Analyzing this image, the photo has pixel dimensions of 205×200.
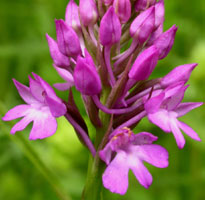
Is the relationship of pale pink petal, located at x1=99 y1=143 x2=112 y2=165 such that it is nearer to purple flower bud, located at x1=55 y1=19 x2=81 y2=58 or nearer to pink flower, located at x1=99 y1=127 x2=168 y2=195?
pink flower, located at x1=99 y1=127 x2=168 y2=195

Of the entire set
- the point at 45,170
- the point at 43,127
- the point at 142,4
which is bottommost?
the point at 45,170

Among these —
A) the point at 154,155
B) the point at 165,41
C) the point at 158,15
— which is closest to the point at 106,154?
the point at 154,155

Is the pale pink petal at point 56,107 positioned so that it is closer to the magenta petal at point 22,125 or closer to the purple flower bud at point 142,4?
the magenta petal at point 22,125

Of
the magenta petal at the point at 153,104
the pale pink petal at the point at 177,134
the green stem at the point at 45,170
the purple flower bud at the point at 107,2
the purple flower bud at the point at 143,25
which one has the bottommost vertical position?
the green stem at the point at 45,170

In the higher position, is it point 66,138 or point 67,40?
point 67,40

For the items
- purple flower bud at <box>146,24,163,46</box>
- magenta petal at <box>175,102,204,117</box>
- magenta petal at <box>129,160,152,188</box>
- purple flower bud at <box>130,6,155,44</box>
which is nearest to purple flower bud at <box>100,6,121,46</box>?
purple flower bud at <box>130,6,155,44</box>

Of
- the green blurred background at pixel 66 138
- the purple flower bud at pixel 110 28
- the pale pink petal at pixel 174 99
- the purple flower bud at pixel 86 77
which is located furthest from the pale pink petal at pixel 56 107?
the green blurred background at pixel 66 138

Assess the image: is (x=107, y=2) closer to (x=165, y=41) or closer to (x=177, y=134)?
(x=165, y=41)
